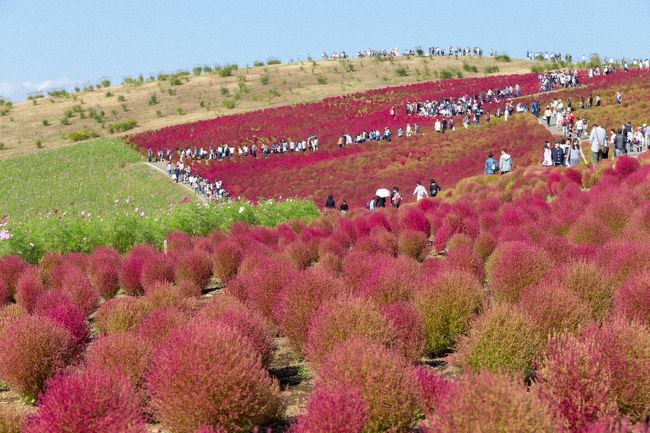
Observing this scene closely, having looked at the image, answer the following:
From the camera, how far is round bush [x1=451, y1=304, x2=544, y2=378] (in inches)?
245

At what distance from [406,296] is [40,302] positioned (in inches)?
188

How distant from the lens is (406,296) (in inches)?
341

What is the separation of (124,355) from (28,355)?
1124 mm

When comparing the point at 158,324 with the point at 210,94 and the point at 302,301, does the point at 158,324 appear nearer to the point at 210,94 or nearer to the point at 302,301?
the point at 302,301

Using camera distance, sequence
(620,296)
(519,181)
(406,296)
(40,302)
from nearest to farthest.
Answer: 1. (620,296)
2. (406,296)
3. (40,302)
4. (519,181)

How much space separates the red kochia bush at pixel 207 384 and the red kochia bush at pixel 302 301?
2.47m

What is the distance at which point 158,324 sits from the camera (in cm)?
737

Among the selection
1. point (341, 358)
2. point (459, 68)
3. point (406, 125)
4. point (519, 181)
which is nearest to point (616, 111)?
point (406, 125)

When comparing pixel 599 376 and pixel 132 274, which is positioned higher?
pixel 599 376

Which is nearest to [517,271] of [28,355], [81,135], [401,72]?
[28,355]

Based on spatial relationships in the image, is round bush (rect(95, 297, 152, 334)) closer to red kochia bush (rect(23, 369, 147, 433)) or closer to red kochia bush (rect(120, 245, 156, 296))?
red kochia bush (rect(23, 369, 147, 433))

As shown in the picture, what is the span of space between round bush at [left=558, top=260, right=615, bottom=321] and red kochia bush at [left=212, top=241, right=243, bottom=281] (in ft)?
22.5

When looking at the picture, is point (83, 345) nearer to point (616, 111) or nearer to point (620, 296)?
point (620, 296)

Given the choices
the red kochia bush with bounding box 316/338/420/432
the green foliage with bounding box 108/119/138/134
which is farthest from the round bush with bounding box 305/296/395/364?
the green foliage with bounding box 108/119/138/134
